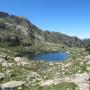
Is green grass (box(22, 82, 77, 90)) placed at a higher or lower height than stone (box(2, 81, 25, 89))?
higher

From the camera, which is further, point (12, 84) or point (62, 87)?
point (12, 84)

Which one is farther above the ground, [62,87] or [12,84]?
[62,87]

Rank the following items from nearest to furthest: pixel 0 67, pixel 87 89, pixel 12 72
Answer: pixel 87 89, pixel 12 72, pixel 0 67

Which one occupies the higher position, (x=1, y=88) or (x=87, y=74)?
(x=87, y=74)

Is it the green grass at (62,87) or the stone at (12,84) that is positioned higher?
the green grass at (62,87)

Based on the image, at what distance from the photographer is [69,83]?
38.2 metres

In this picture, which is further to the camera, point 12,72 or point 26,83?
point 12,72

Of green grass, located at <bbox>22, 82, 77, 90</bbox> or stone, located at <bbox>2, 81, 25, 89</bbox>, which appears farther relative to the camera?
stone, located at <bbox>2, 81, 25, 89</bbox>

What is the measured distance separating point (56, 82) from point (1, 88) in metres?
11.1

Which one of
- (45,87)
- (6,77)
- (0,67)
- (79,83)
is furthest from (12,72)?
(79,83)

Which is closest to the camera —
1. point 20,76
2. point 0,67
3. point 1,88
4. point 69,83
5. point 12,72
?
point 69,83

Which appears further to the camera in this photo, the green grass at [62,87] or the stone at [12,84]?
the stone at [12,84]

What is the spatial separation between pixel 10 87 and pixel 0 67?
21.9 m

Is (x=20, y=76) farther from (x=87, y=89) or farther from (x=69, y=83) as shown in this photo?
(x=87, y=89)
